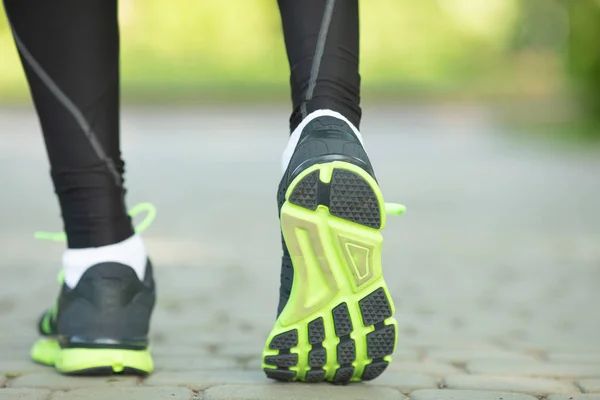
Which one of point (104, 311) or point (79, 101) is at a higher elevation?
point (79, 101)

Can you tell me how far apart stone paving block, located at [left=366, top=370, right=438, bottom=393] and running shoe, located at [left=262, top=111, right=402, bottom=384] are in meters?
0.14

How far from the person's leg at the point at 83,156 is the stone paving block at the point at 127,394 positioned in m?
0.13

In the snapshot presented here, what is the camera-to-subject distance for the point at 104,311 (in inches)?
72.6

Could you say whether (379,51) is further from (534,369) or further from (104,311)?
(104,311)

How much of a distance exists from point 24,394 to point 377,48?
2146 centimetres

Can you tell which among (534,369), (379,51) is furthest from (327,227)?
(379,51)

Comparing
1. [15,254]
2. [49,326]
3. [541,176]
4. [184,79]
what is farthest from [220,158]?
[184,79]

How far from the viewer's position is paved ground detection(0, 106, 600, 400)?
6.20ft

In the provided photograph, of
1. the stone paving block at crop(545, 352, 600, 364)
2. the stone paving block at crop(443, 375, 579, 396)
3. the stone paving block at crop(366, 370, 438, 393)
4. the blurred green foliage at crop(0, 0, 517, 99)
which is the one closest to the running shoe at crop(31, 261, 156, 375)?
the stone paving block at crop(366, 370, 438, 393)

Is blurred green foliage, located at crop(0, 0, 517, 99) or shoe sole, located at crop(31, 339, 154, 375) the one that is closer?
shoe sole, located at crop(31, 339, 154, 375)

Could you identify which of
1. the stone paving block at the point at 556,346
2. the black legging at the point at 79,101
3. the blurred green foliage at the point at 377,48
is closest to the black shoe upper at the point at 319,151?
the black legging at the point at 79,101

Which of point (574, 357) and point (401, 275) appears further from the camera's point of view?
point (401, 275)

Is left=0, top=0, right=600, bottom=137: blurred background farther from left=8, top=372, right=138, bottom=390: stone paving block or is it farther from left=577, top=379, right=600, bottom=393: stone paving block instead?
left=8, top=372, right=138, bottom=390: stone paving block

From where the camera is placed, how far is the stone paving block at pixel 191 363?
2.03 meters
